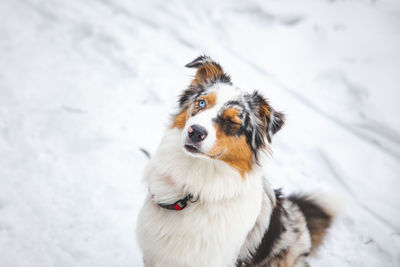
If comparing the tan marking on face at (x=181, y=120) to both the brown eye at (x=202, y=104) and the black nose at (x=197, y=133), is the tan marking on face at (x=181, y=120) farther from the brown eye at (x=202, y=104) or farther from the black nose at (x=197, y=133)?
the black nose at (x=197, y=133)

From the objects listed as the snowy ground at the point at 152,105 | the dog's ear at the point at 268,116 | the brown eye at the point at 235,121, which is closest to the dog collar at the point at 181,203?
the brown eye at the point at 235,121

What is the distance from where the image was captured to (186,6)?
6.63 metres

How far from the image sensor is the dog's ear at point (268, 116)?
2281mm

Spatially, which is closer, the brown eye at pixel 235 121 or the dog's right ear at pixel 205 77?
the brown eye at pixel 235 121

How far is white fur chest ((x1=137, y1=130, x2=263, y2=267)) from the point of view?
7.06 feet

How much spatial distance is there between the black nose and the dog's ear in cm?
61

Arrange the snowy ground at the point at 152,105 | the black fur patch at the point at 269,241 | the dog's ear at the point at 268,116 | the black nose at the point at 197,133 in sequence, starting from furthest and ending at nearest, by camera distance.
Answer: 1. the snowy ground at the point at 152,105
2. the black fur patch at the point at 269,241
3. the dog's ear at the point at 268,116
4. the black nose at the point at 197,133

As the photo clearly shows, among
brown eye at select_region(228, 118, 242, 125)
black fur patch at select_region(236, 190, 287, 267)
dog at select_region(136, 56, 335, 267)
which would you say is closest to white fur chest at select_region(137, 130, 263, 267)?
dog at select_region(136, 56, 335, 267)

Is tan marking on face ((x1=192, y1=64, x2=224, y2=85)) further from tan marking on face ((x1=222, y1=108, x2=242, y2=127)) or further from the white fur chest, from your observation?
the white fur chest

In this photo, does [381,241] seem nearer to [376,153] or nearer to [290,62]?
[376,153]

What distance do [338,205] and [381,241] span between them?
1514 millimetres

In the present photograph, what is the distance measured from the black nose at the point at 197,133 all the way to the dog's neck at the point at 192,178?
259 millimetres

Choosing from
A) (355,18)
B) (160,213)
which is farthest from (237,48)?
(160,213)

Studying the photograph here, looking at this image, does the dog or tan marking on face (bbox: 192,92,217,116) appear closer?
the dog
